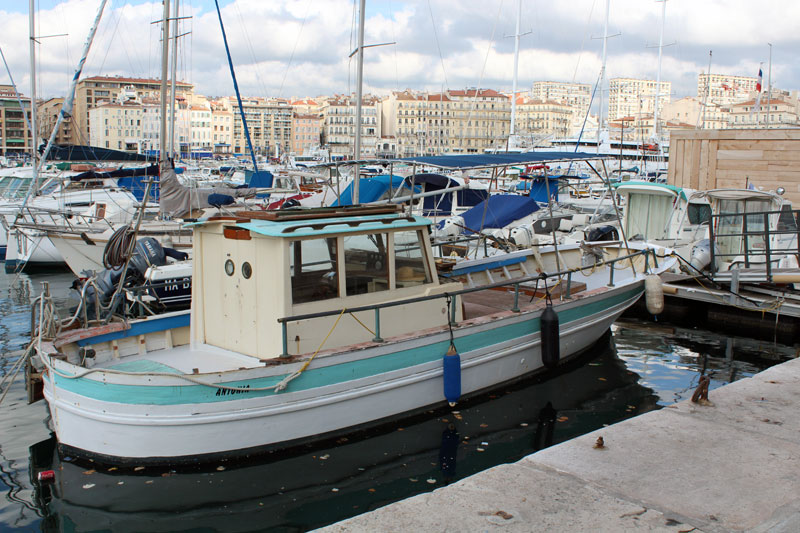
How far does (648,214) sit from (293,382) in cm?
1315

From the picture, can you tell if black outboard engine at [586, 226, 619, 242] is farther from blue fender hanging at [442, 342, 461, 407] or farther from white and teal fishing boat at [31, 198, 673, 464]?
blue fender hanging at [442, 342, 461, 407]

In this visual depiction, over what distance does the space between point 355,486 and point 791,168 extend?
17298 millimetres

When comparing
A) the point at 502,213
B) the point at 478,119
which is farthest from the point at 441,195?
the point at 478,119

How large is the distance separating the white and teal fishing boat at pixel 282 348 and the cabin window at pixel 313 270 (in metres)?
0.02

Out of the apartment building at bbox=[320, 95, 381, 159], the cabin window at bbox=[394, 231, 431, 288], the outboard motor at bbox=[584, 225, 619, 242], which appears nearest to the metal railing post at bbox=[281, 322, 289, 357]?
the cabin window at bbox=[394, 231, 431, 288]

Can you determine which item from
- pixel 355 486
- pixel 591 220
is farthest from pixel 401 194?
pixel 355 486

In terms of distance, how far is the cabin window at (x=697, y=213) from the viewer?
16997 mm

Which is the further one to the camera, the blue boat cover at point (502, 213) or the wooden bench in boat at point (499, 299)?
the blue boat cover at point (502, 213)

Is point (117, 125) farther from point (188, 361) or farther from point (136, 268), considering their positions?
point (188, 361)

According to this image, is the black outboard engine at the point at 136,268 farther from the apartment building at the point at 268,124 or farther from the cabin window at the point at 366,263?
the apartment building at the point at 268,124

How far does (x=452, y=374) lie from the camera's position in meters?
8.61

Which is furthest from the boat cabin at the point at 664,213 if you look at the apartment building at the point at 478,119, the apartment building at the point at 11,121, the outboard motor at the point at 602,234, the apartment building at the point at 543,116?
the apartment building at the point at 11,121

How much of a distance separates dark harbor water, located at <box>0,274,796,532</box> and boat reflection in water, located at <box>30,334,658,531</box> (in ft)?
0.04

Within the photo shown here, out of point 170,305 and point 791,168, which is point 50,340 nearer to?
point 170,305
